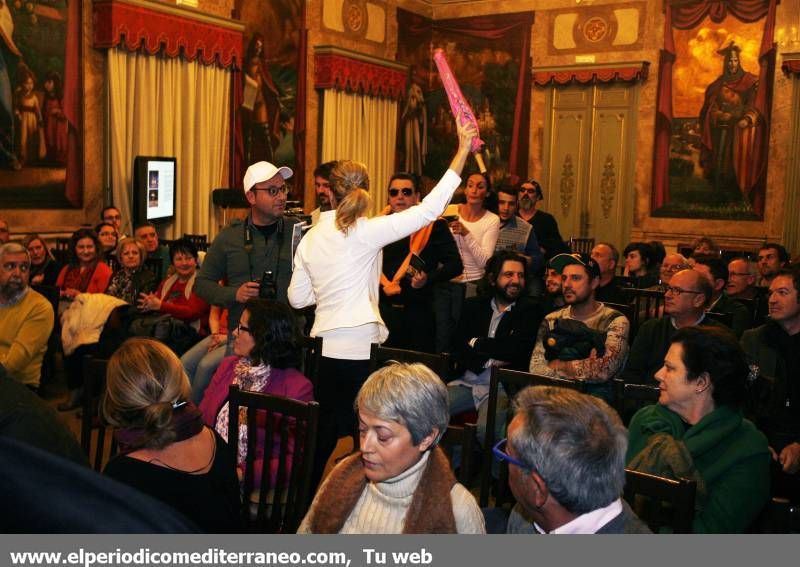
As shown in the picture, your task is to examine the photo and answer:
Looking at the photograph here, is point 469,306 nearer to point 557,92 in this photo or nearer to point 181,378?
point 181,378

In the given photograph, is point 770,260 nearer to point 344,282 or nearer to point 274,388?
point 344,282

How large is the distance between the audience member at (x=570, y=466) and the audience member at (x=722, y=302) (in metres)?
3.26

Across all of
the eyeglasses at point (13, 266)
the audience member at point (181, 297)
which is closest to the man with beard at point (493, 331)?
the audience member at point (181, 297)

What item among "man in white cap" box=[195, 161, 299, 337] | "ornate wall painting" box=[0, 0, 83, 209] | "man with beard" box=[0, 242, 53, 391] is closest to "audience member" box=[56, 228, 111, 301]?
"man with beard" box=[0, 242, 53, 391]

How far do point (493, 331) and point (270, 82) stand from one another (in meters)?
7.17

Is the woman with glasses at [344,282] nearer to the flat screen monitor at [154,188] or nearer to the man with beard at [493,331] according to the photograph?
the man with beard at [493,331]

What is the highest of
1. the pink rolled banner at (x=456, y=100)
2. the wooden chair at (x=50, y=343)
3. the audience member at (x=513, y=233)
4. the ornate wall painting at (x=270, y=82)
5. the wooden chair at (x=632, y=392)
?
the ornate wall painting at (x=270, y=82)

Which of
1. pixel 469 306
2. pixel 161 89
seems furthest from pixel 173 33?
Answer: pixel 469 306

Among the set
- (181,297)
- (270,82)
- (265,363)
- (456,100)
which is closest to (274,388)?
(265,363)

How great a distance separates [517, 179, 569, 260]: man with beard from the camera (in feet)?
25.0

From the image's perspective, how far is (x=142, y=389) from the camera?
2.35 metres

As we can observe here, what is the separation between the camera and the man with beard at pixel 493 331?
442 centimetres

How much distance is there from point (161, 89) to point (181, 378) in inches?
296

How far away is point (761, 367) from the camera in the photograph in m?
3.97
